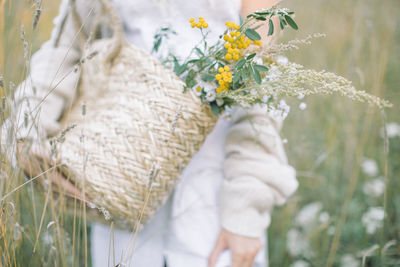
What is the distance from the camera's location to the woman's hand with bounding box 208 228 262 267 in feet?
3.02

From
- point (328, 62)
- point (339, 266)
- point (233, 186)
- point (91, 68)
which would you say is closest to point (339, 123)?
point (328, 62)

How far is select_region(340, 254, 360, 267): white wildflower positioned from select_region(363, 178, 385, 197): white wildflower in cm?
39

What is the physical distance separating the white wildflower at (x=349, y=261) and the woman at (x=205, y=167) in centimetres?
98

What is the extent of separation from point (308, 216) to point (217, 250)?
117 centimetres

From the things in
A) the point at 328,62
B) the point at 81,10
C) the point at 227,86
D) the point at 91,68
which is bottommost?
the point at 227,86

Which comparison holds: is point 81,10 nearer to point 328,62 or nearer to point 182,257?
point 182,257

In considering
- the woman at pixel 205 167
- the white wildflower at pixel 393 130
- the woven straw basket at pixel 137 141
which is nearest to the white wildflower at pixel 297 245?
the white wildflower at pixel 393 130

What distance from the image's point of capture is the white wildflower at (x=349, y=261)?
1.81 m

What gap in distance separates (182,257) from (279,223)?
125 centimetres

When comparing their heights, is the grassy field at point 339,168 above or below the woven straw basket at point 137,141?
above

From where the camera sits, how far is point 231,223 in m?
0.92

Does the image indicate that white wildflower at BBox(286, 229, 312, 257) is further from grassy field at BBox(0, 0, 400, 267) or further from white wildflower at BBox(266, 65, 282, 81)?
white wildflower at BBox(266, 65, 282, 81)

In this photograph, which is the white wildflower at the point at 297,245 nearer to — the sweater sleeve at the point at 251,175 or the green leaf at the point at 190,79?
the sweater sleeve at the point at 251,175

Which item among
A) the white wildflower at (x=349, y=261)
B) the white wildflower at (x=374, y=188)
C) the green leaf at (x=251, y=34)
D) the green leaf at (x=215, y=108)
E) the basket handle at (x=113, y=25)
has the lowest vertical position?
the white wildflower at (x=349, y=261)
